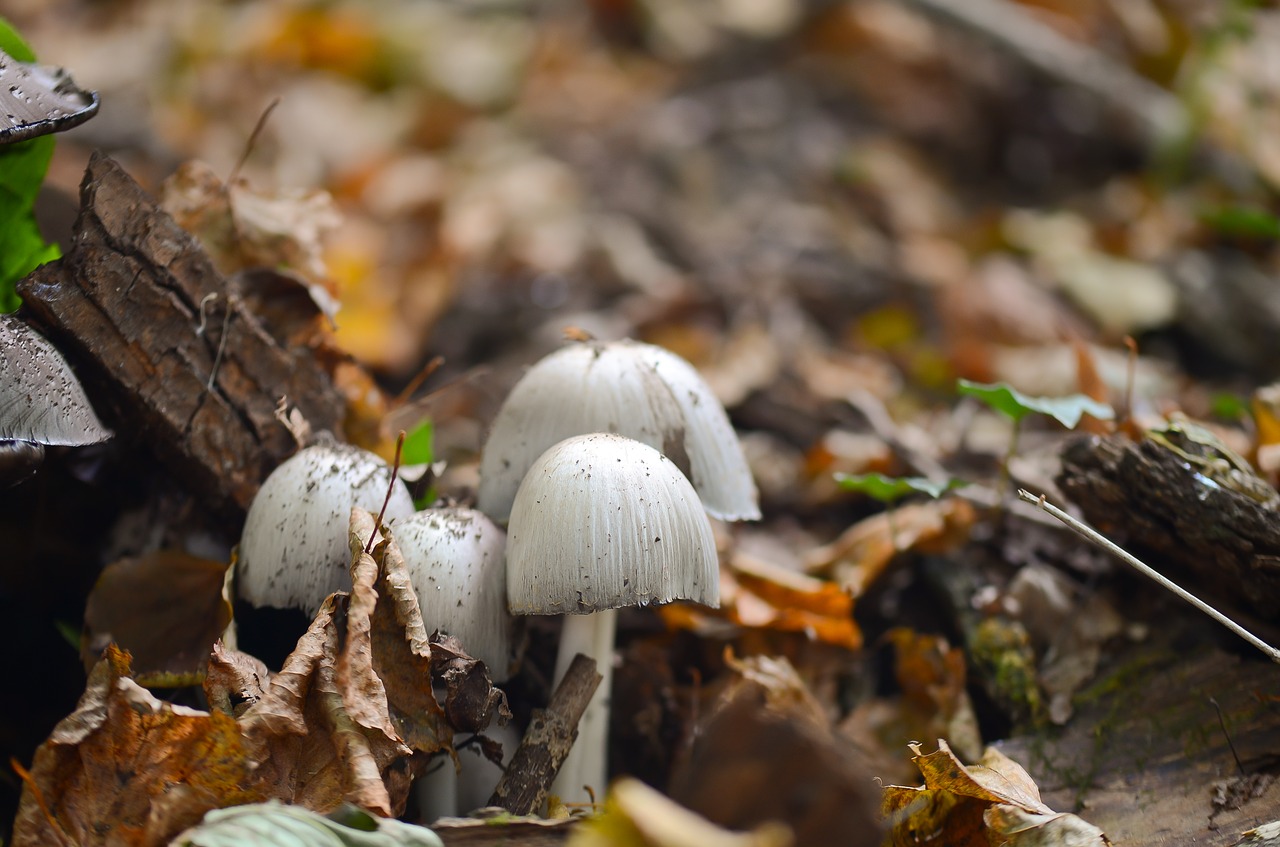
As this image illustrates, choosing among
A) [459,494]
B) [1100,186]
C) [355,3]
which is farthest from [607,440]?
[355,3]

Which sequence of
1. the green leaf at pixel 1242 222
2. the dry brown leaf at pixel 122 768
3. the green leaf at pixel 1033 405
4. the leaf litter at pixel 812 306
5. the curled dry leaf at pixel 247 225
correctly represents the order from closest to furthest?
the dry brown leaf at pixel 122 768 → the leaf litter at pixel 812 306 → the green leaf at pixel 1033 405 → the curled dry leaf at pixel 247 225 → the green leaf at pixel 1242 222

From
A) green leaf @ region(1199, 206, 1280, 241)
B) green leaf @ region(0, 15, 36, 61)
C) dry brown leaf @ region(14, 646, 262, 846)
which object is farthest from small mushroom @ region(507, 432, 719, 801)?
green leaf @ region(1199, 206, 1280, 241)

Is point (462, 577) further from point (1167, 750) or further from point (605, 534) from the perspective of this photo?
point (1167, 750)

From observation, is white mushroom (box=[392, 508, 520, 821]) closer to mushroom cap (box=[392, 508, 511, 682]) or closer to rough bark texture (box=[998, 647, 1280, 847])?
mushroom cap (box=[392, 508, 511, 682])

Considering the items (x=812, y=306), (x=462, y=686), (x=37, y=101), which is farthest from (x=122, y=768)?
(x=812, y=306)

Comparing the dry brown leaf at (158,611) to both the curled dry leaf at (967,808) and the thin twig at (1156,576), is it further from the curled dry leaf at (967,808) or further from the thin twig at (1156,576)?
the thin twig at (1156,576)

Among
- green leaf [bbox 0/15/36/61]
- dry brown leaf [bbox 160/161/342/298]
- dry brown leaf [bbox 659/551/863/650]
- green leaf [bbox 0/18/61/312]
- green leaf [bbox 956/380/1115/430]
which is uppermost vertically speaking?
green leaf [bbox 0/15/36/61]

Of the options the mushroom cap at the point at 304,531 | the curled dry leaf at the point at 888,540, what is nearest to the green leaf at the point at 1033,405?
the curled dry leaf at the point at 888,540
